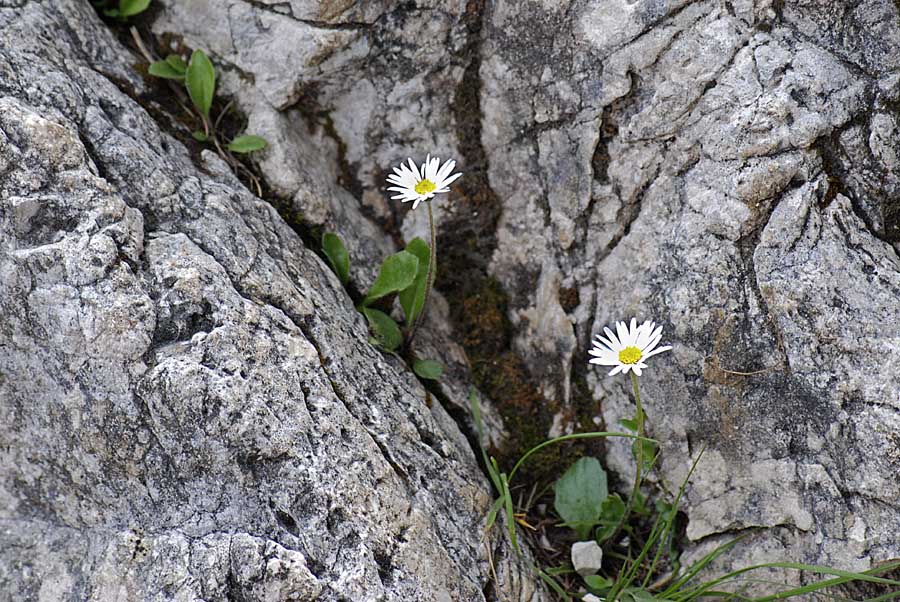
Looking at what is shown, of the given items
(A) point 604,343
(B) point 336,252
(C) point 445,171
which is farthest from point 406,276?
(A) point 604,343

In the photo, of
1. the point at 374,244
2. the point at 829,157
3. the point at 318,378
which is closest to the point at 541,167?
the point at 374,244

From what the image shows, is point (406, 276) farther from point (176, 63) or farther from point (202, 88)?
point (176, 63)

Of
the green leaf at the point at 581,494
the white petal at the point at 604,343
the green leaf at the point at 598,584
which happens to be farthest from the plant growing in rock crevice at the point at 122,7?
the green leaf at the point at 598,584

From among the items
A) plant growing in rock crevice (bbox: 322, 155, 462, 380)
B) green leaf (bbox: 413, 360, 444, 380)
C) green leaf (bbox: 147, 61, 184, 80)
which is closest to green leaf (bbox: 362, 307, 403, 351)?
plant growing in rock crevice (bbox: 322, 155, 462, 380)

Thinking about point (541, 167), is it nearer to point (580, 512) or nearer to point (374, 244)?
point (374, 244)

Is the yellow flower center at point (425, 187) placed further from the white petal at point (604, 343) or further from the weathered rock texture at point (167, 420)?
the white petal at point (604, 343)

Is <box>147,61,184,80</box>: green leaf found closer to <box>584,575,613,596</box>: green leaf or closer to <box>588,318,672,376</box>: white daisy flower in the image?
<box>588,318,672,376</box>: white daisy flower
